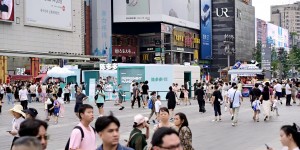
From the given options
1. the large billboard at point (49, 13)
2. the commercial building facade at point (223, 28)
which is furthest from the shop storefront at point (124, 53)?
the commercial building facade at point (223, 28)

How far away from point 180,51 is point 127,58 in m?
9.63

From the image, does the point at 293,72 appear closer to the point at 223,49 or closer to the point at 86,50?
the point at 223,49

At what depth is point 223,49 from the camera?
10350cm

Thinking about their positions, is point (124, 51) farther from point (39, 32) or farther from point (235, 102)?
point (235, 102)

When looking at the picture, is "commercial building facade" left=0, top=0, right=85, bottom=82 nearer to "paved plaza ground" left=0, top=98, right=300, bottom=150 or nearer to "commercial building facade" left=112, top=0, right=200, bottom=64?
"commercial building facade" left=112, top=0, right=200, bottom=64

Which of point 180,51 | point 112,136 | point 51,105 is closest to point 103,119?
point 112,136

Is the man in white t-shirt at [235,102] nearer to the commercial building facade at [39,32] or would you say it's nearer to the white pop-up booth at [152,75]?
the white pop-up booth at [152,75]

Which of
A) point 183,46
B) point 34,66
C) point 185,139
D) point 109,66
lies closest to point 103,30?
point 183,46

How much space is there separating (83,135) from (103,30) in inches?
3043

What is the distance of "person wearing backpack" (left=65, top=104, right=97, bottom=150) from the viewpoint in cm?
615

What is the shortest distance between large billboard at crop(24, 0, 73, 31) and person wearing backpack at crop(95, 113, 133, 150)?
62.2 meters

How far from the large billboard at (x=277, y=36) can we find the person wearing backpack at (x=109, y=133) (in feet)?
497

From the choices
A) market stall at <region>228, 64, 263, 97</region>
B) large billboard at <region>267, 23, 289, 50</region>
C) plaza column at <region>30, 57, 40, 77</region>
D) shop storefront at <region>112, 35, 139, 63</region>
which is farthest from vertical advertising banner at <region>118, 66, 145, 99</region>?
large billboard at <region>267, 23, 289, 50</region>

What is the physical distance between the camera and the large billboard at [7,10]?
195ft
